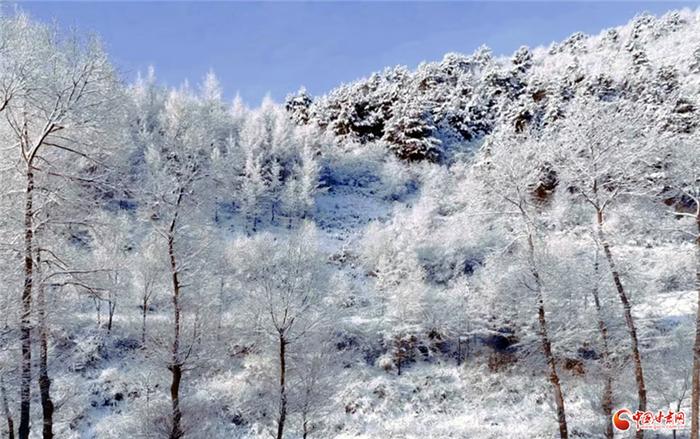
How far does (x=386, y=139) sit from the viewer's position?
65.1 metres

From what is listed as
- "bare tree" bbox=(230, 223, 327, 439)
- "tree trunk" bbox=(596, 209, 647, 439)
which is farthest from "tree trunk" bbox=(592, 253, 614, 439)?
"bare tree" bbox=(230, 223, 327, 439)

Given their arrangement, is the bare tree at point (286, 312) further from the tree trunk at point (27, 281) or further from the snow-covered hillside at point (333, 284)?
the tree trunk at point (27, 281)

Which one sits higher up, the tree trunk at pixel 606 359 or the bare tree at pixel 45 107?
the bare tree at pixel 45 107

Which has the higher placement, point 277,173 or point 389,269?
point 277,173

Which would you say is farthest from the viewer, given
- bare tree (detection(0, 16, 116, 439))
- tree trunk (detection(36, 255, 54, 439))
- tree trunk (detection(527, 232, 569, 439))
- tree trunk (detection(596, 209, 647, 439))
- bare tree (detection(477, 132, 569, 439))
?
bare tree (detection(477, 132, 569, 439))

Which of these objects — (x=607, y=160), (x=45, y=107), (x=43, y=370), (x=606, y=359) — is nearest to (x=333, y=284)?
(x=606, y=359)

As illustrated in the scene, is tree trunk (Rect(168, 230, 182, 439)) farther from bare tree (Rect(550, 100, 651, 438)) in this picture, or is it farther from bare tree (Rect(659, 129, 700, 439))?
bare tree (Rect(659, 129, 700, 439))

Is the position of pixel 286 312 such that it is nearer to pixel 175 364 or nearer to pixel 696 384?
pixel 175 364

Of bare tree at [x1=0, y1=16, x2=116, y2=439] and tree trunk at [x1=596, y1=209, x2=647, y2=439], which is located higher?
bare tree at [x1=0, y1=16, x2=116, y2=439]

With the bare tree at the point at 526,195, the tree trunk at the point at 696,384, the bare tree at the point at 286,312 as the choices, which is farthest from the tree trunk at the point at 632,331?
the bare tree at the point at 286,312

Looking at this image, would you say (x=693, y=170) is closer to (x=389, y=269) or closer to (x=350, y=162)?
(x=389, y=269)

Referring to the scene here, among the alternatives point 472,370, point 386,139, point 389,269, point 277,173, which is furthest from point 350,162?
point 472,370

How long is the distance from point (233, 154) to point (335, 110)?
26.0m

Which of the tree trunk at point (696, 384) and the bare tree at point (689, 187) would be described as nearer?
the tree trunk at point (696, 384)
